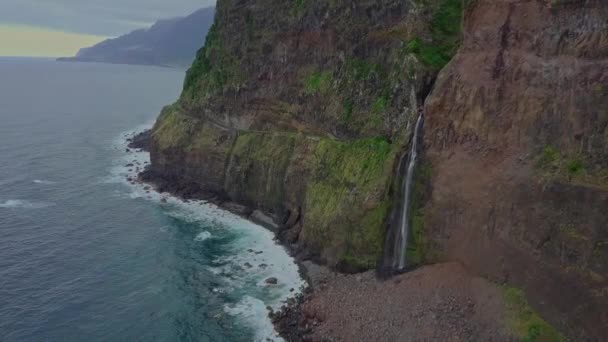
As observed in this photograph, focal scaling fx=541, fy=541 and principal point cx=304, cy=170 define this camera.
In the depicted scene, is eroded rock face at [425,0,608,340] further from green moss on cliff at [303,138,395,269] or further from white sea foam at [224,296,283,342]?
white sea foam at [224,296,283,342]

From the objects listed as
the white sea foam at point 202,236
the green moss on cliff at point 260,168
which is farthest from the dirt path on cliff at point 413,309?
the green moss on cliff at point 260,168

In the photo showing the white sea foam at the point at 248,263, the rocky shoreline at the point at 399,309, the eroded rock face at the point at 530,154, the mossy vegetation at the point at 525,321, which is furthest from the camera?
the white sea foam at the point at 248,263

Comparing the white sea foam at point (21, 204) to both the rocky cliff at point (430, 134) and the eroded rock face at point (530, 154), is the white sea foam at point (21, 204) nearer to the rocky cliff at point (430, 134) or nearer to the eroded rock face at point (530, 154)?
the rocky cliff at point (430, 134)

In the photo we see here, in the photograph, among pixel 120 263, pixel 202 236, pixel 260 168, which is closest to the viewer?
pixel 120 263

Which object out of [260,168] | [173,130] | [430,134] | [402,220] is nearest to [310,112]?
[260,168]

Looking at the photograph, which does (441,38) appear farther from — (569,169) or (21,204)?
(21,204)

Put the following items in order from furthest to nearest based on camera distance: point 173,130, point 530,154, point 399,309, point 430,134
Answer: point 173,130 < point 430,134 < point 399,309 < point 530,154
